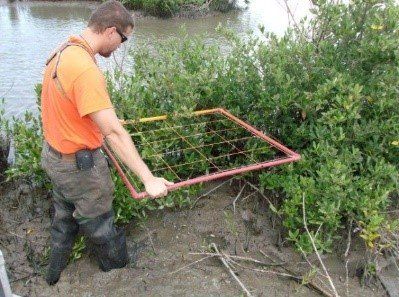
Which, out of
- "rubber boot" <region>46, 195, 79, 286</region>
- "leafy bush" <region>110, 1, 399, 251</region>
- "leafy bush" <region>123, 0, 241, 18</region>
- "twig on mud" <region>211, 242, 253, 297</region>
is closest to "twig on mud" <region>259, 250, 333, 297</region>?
"leafy bush" <region>110, 1, 399, 251</region>

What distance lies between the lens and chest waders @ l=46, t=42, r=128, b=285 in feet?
10.2

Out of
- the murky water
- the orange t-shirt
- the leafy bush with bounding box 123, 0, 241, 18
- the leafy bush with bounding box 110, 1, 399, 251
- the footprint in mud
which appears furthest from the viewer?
the leafy bush with bounding box 123, 0, 241, 18

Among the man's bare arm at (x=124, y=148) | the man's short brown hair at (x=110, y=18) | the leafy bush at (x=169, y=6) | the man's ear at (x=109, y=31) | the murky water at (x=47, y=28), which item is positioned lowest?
the murky water at (x=47, y=28)

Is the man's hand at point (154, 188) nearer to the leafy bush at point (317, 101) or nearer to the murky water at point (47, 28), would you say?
the leafy bush at point (317, 101)

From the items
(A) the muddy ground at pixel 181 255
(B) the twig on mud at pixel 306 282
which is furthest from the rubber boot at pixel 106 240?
(B) the twig on mud at pixel 306 282

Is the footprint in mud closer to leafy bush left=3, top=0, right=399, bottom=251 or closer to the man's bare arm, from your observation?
leafy bush left=3, top=0, right=399, bottom=251

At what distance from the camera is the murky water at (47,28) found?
21.3 feet

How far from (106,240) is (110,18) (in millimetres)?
1554

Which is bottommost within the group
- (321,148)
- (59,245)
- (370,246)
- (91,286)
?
(91,286)

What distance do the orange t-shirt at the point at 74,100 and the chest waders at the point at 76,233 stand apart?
479mm

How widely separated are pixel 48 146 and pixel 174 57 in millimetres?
1875

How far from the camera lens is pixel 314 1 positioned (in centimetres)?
417

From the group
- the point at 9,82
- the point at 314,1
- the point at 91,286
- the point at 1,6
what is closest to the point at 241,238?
the point at 91,286

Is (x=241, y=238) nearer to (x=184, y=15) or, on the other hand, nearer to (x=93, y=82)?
(x=93, y=82)
